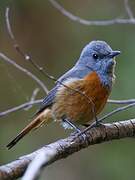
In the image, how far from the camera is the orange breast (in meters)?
5.62

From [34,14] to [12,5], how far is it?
46 cm

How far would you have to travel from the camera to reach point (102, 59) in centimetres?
585

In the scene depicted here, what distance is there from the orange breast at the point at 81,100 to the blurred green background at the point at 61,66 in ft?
8.61

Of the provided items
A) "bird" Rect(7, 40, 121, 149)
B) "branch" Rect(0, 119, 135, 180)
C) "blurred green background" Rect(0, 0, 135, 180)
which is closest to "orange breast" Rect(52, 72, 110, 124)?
"bird" Rect(7, 40, 121, 149)

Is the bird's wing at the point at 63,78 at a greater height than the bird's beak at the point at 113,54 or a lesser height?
lesser

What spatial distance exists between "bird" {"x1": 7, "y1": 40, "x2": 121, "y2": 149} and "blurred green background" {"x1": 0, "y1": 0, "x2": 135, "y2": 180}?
8.30ft

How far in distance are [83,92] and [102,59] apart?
36cm

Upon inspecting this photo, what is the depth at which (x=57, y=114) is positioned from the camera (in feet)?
19.1

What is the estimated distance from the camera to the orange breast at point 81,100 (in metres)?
5.62

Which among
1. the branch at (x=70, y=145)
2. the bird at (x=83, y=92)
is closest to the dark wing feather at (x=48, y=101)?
the bird at (x=83, y=92)

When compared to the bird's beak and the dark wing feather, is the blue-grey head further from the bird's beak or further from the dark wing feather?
the dark wing feather

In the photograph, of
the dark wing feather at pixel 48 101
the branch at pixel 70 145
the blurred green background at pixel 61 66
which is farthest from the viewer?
the blurred green background at pixel 61 66

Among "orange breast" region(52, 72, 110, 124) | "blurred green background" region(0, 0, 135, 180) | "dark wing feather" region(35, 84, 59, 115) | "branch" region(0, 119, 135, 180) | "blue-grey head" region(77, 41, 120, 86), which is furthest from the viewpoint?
"blurred green background" region(0, 0, 135, 180)

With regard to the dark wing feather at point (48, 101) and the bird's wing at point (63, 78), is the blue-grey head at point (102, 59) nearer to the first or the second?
the bird's wing at point (63, 78)
